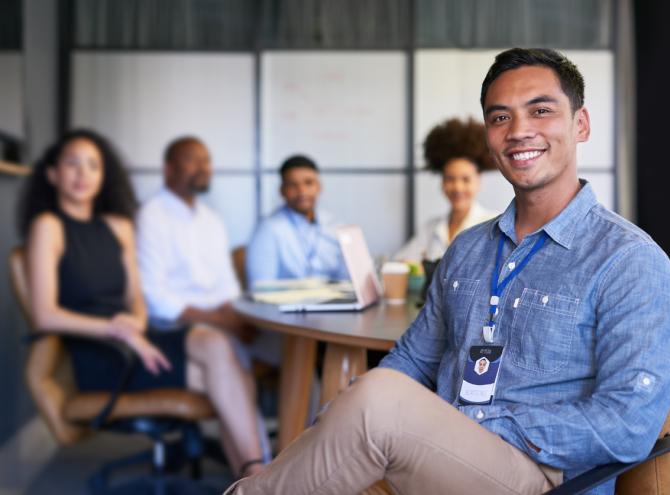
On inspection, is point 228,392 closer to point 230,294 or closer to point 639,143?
point 230,294

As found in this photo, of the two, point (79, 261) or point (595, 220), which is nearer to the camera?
point (595, 220)

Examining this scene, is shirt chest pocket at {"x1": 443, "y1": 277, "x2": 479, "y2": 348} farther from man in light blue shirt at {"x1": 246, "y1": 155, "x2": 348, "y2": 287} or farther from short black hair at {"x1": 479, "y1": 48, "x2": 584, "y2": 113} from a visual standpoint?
man in light blue shirt at {"x1": 246, "y1": 155, "x2": 348, "y2": 287}

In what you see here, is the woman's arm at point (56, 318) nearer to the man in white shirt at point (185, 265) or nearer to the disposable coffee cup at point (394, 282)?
the man in white shirt at point (185, 265)

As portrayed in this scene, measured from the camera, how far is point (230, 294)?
378 cm

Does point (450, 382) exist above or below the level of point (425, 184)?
below

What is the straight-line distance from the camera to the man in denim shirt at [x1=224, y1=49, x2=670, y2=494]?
1.32 metres

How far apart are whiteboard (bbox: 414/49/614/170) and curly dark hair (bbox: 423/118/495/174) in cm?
96

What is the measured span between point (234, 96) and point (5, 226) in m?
1.91

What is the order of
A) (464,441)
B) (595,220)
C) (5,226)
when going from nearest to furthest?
(464,441) < (595,220) < (5,226)

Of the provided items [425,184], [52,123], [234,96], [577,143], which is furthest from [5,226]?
[577,143]

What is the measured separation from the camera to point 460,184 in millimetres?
3891

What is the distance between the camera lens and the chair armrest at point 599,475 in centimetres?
126

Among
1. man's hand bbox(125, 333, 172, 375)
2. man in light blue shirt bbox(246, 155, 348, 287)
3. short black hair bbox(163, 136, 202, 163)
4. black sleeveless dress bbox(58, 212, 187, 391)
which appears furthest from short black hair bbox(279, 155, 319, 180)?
man's hand bbox(125, 333, 172, 375)

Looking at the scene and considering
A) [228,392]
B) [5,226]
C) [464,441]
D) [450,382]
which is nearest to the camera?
[464,441]
